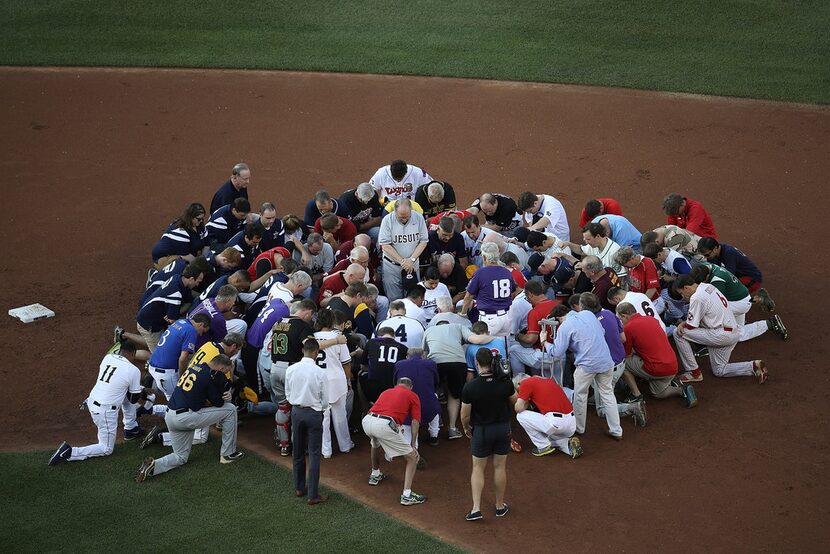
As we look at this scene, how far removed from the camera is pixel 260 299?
11844 mm

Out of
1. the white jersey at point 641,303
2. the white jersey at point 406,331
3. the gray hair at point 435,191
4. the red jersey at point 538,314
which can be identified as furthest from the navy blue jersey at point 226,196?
the white jersey at point 641,303

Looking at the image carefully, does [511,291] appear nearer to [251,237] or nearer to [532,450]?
[532,450]

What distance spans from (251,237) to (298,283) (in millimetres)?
1633

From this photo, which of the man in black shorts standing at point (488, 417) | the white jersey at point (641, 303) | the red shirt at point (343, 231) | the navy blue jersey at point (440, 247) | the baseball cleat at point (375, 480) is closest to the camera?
the man in black shorts standing at point (488, 417)

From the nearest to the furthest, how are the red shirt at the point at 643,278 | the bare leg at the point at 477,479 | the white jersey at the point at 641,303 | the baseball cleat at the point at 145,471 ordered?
1. the bare leg at the point at 477,479
2. the baseball cleat at the point at 145,471
3. the white jersey at the point at 641,303
4. the red shirt at the point at 643,278

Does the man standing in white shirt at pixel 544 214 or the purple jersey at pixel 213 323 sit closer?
the purple jersey at pixel 213 323

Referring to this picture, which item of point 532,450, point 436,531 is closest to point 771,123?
point 532,450

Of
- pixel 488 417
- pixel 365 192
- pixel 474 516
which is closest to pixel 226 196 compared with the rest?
pixel 365 192

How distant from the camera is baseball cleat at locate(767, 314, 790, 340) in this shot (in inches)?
493

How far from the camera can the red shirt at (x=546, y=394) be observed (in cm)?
1020

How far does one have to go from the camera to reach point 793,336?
12594 millimetres

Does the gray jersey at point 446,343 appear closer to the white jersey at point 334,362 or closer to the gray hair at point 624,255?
the white jersey at point 334,362

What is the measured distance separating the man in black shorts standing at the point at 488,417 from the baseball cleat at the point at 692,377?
10.8ft

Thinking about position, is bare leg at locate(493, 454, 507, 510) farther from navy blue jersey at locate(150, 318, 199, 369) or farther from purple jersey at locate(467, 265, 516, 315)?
navy blue jersey at locate(150, 318, 199, 369)
